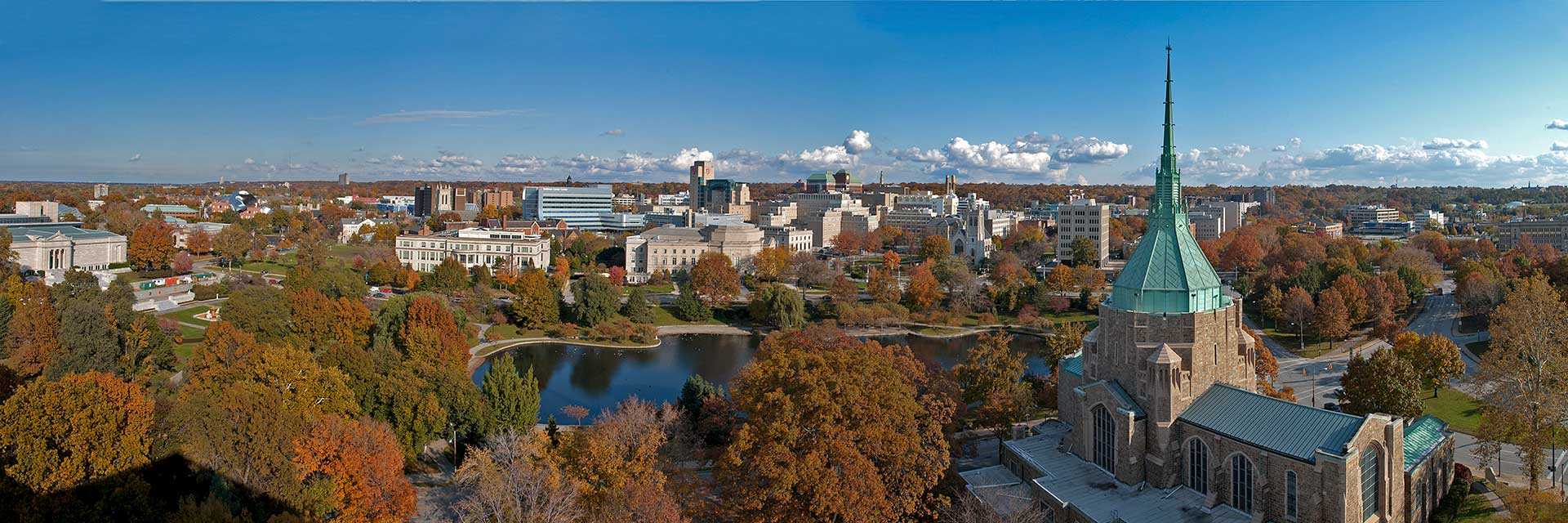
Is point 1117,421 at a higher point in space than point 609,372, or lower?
higher

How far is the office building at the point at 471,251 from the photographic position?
85500 mm

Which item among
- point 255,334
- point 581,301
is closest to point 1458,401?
point 581,301

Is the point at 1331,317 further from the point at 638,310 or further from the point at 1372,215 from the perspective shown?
the point at 1372,215

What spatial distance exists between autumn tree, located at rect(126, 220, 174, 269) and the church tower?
269 feet

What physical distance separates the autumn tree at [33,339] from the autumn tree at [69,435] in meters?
14.4

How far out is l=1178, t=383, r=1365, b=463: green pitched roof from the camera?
18656 mm

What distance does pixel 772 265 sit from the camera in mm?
81250

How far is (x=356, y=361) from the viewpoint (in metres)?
32.4

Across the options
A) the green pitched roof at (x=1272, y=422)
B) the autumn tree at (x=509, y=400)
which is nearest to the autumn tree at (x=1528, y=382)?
the green pitched roof at (x=1272, y=422)

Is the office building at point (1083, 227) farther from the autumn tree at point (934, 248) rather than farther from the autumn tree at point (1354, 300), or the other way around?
the autumn tree at point (1354, 300)

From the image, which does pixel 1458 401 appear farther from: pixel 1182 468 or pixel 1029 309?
pixel 1029 309

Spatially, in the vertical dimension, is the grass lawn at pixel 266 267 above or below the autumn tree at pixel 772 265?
below

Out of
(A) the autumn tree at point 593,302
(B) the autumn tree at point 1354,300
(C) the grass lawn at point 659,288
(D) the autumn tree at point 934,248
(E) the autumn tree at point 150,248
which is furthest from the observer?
(D) the autumn tree at point 934,248

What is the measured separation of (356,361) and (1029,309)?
44.5 m
